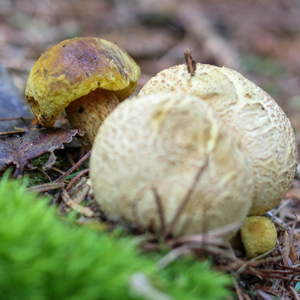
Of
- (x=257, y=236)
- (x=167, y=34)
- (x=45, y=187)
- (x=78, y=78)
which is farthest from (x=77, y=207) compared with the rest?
(x=167, y=34)

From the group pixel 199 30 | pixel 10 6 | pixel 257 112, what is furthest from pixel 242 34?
pixel 257 112

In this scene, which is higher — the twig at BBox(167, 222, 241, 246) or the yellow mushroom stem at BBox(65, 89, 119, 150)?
the yellow mushroom stem at BBox(65, 89, 119, 150)

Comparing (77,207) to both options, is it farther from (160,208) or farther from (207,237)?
(207,237)

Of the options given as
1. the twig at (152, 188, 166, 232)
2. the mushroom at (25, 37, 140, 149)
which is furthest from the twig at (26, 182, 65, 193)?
the twig at (152, 188, 166, 232)

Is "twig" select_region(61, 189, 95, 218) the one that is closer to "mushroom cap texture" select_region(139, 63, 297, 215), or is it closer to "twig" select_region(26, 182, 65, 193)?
"twig" select_region(26, 182, 65, 193)

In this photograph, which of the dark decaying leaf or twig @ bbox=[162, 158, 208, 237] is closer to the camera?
twig @ bbox=[162, 158, 208, 237]

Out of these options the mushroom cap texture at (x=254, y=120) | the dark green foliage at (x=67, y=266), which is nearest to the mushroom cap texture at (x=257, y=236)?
the mushroom cap texture at (x=254, y=120)

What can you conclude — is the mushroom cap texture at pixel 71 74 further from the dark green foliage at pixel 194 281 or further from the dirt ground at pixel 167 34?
the dirt ground at pixel 167 34

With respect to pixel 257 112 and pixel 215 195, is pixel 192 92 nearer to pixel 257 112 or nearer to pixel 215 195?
pixel 257 112
